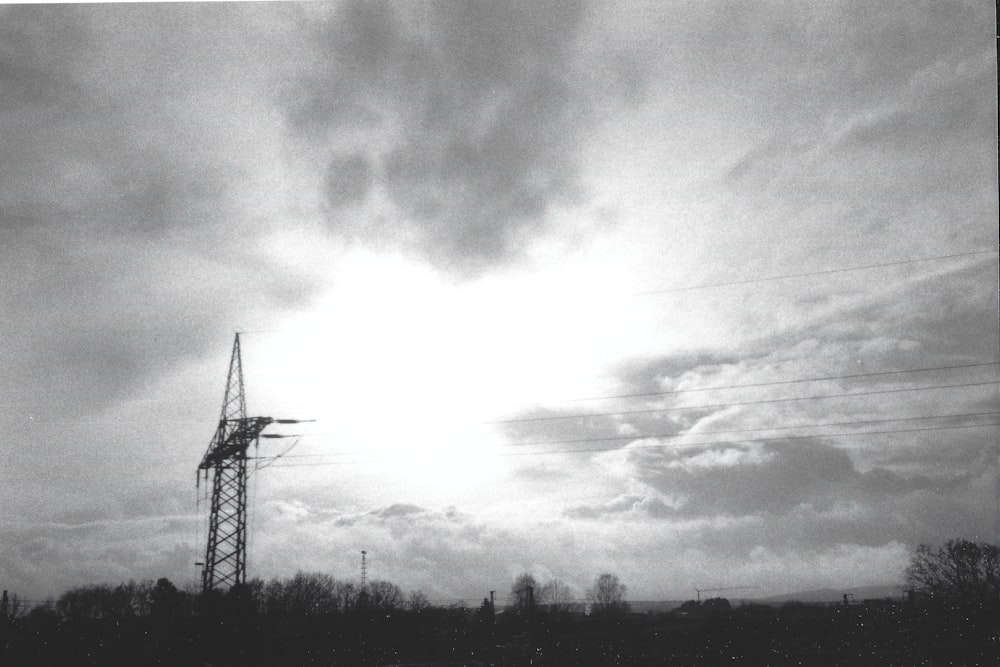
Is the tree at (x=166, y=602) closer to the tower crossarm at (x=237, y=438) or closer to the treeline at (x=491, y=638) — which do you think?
the treeline at (x=491, y=638)

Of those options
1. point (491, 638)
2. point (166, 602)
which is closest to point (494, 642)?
point (491, 638)

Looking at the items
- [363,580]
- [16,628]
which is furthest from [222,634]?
[363,580]

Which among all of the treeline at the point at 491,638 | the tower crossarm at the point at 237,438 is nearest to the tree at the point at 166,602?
the treeline at the point at 491,638

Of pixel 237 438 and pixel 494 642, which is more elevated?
pixel 237 438

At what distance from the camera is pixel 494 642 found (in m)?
58.5

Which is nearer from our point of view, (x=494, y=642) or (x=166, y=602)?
(x=166, y=602)

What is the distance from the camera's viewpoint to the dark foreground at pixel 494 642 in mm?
34875

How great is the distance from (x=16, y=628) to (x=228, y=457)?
2740 cm

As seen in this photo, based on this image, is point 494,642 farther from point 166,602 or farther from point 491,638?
point 166,602

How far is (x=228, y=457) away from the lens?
36062 mm

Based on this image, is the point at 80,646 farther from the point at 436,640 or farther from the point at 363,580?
the point at 363,580

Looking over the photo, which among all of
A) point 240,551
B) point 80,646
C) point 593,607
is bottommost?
point 593,607

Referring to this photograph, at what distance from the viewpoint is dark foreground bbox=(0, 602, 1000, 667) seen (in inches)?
1373

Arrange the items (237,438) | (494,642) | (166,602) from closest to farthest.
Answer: (237,438) < (166,602) < (494,642)
